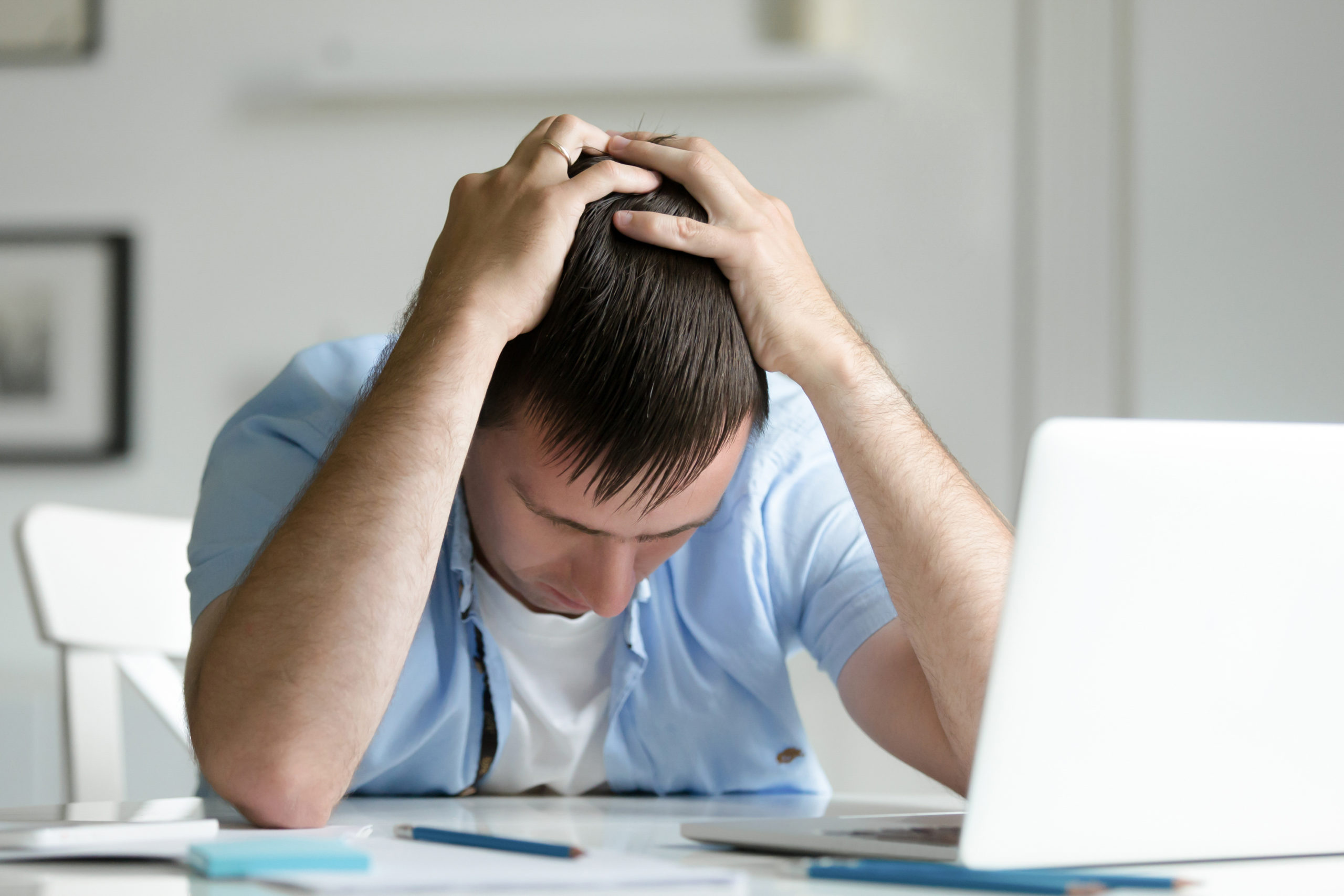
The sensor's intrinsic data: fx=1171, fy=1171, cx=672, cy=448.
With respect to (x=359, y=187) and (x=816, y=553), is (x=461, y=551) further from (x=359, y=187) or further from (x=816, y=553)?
(x=359, y=187)

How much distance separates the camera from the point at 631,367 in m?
0.88

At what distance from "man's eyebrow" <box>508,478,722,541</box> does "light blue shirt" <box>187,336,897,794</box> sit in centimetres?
13

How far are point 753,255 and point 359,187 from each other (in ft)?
4.30

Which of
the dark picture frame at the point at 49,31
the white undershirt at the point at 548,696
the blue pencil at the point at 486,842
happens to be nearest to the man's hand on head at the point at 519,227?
the white undershirt at the point at 548,696

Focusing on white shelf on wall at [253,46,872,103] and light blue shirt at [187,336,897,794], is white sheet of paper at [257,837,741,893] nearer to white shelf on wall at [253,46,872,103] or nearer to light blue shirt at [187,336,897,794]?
light blue shirt at [187,336,897,794]

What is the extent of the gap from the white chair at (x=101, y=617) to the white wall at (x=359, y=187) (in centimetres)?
79

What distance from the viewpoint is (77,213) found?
6.82ft

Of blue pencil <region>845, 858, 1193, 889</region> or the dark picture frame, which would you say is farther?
the dark picture frame

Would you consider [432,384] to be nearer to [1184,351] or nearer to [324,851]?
[324,851]

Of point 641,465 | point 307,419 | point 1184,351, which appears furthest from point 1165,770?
point 1184,351

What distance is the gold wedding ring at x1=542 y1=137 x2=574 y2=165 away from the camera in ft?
3.17

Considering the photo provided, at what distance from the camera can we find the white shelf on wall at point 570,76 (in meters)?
1.96

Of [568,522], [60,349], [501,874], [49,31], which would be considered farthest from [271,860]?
[49,31]

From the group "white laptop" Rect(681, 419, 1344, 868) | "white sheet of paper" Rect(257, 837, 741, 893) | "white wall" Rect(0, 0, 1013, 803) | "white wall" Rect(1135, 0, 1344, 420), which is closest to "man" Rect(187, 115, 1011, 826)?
"white sheet of paper" Rect(257, 837, 741, 893)
